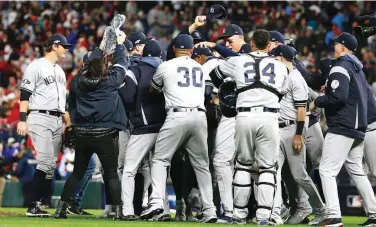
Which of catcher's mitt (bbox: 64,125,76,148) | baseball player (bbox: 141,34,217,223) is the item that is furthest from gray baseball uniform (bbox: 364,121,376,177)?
catcher's mitt (bbox: 64,125,76,148)

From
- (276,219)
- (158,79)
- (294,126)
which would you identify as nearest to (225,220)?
(276,219)

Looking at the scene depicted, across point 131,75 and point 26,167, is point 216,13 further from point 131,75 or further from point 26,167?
point 26,167

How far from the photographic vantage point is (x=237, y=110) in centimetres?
1116

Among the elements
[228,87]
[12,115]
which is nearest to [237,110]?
[228,87]

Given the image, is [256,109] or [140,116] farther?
[140,116]

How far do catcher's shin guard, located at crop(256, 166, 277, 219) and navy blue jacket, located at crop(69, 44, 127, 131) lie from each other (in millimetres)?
2248

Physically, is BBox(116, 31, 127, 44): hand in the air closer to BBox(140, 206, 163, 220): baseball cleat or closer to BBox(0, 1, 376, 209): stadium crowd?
BBox(140, 206, 163, 220): baseball cleat

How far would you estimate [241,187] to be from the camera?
1109cm

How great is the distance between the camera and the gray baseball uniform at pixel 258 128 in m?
11.0

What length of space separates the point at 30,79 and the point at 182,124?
2.47 metres

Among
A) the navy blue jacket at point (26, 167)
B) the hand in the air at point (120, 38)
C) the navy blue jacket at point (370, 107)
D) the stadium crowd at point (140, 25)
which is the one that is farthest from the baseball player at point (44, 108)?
the stadium crowd at point (140, 25)

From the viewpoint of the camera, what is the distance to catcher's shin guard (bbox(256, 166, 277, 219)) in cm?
1089

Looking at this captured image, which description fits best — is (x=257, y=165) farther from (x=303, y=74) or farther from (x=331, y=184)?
(x=303, y=74)

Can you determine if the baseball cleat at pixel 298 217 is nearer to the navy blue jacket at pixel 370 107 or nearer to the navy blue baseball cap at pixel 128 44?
the navy blue jacket at pixel 370 107
